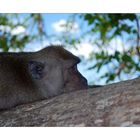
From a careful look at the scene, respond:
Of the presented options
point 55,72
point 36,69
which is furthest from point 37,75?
point 55,72

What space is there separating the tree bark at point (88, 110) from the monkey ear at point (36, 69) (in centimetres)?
82

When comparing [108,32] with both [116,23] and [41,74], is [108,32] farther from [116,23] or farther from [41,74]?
[41,74]

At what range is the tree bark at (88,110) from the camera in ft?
7.88

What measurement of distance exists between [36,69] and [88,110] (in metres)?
1.41

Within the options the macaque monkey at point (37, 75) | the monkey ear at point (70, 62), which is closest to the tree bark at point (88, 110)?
the macaque monkey at point (37, 75)

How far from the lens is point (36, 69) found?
390cm

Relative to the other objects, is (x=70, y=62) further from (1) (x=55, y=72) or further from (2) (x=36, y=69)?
(2) (x=36, y=69)

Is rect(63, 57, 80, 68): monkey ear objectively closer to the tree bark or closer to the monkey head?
the monkey head

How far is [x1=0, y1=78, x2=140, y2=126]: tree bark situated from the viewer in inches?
94.6

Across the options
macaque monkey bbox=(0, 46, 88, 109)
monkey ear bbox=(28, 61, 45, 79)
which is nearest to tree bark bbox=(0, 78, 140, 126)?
macaque monkey bbox=(0, 46, 88, 109)

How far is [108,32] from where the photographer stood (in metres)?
6.09

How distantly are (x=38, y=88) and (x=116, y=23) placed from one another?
1973mm

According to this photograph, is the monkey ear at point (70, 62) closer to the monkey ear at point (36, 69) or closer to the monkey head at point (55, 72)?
the monkey head at point (55, 72)
